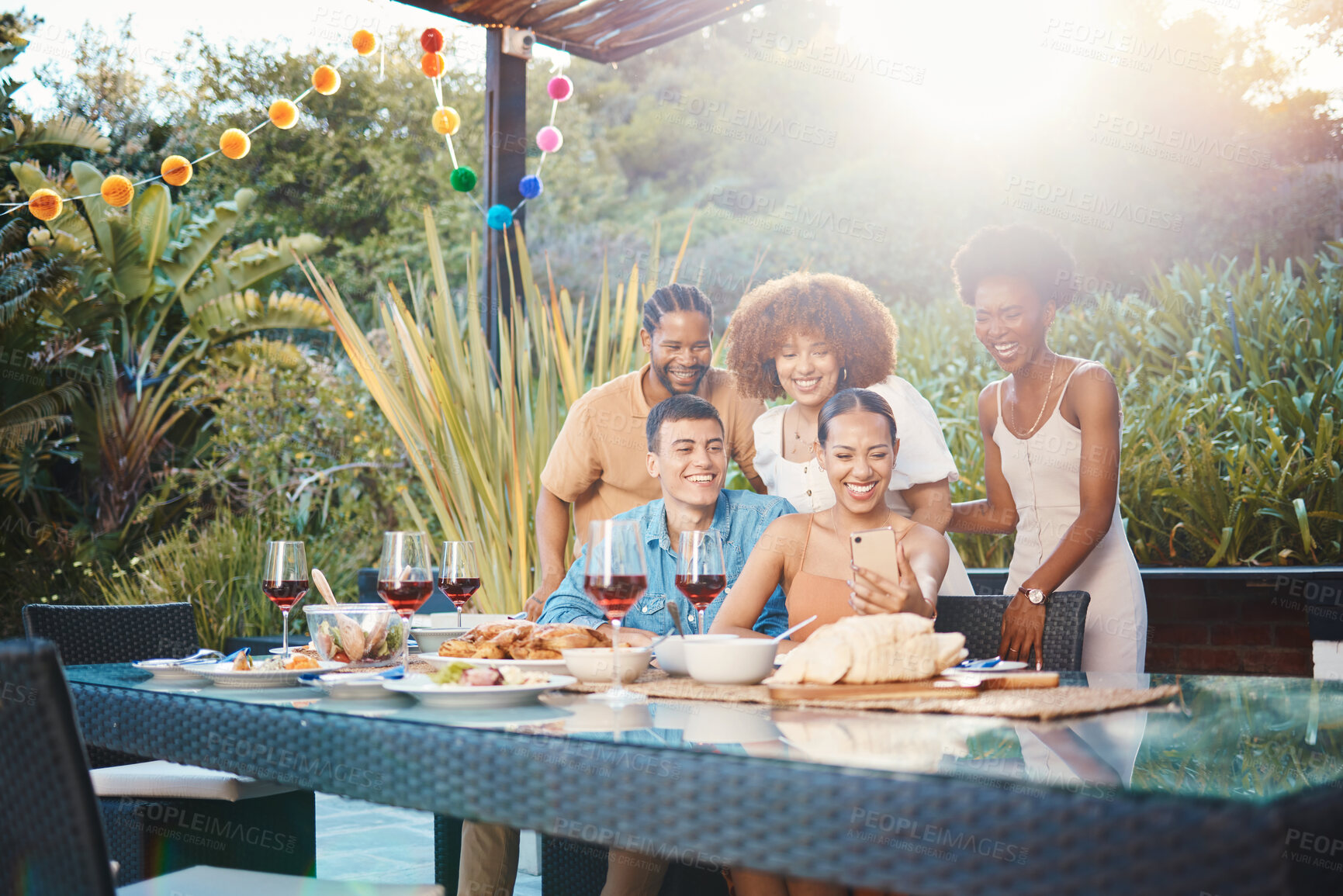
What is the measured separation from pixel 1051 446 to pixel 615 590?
178cm

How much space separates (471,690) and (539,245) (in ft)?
49.0

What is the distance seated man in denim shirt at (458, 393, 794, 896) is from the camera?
2.45 metres

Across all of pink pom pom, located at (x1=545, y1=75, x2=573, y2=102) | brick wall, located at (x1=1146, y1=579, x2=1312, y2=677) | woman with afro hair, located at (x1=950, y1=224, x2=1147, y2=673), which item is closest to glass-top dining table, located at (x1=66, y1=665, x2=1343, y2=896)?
woman with afro hair, located at (x1=950, y1=224, x2=1147, y2=673)

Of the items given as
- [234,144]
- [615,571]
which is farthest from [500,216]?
[615,571]

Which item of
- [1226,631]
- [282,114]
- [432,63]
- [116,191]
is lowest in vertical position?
[1226,631]

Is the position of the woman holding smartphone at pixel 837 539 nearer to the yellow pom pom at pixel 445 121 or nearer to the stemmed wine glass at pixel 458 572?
the stemmed wine glass at pixel 458 572

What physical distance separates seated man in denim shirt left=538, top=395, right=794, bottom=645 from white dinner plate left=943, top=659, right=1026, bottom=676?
655 mm

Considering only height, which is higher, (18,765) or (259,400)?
(259,400)

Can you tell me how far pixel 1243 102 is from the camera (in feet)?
41.1

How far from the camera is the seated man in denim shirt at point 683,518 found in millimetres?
2514

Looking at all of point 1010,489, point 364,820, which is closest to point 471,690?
point 1010,489

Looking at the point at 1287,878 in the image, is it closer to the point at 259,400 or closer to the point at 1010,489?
the point at 1010,489

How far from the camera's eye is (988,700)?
1.49 meters

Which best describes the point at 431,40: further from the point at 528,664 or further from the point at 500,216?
the point at 528,664
